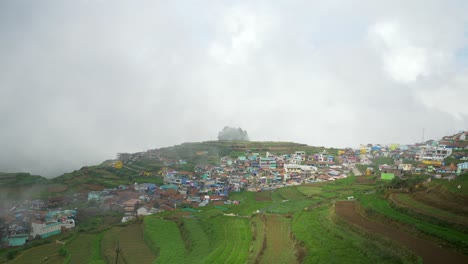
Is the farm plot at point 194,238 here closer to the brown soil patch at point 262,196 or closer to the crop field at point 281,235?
the crop field at point 281,235

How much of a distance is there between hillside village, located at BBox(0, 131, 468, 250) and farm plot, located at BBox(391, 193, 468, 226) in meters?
14.9

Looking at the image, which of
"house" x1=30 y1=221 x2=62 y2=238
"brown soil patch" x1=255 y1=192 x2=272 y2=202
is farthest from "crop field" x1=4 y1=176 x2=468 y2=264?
"brown soil patch" x1=255 y1=192 x2=272 y2=202

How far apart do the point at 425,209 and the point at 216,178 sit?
37182mm

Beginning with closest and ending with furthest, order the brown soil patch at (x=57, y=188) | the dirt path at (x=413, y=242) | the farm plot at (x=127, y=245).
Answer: the dirt path at (x=413, y=242) → the farm plot at (x=127, y=245) → the brown soil patch at (x=57, y=188)

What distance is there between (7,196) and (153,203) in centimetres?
1760

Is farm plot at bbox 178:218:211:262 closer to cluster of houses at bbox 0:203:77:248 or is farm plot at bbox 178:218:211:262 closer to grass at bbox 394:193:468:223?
cluster of houses at bbox 0:203:77:248

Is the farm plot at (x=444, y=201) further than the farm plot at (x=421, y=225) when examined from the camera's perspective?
Yes

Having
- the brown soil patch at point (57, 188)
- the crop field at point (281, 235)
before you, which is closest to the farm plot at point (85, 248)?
the crop field at point (281, 235)

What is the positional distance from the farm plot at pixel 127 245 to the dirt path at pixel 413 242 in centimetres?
1413

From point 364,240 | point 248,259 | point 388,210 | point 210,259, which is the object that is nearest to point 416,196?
point 388,210

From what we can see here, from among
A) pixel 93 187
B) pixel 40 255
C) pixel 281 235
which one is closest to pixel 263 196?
pixel 281 235

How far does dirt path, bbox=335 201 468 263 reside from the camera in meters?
13.0

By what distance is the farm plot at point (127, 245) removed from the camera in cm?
2406

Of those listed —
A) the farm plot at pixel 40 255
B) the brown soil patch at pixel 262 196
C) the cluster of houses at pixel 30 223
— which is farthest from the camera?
the brown soil patch at pixel 262 196
